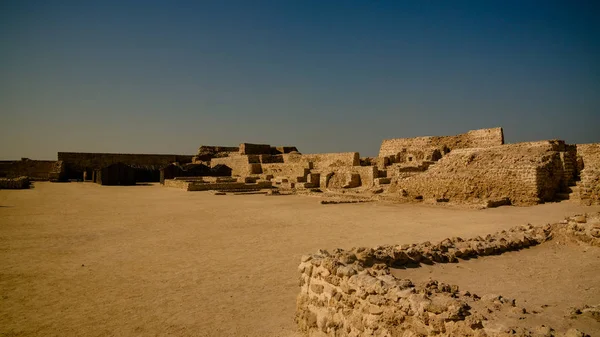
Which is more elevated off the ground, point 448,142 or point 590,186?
point 448,142

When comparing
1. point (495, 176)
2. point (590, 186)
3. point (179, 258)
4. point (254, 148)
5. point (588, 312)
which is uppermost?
point (254, 148)

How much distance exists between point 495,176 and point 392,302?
13.2 meters

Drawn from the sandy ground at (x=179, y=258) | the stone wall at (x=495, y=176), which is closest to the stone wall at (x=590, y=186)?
the sandy ground at (x=179, y=258)

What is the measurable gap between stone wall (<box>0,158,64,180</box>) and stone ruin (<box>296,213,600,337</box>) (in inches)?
1412

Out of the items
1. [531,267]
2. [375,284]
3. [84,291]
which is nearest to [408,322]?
[375,284]

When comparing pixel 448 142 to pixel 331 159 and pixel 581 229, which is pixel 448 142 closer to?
pixel 331 159

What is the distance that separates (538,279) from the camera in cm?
472

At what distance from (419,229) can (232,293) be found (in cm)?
577

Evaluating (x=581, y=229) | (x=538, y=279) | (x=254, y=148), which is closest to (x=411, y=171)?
(x=581, y=229)

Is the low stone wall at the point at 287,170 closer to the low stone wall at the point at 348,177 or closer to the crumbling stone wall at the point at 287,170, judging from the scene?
the crumbling stone wall at the point at 287,170

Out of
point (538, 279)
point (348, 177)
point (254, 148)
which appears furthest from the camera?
point (254, 148)

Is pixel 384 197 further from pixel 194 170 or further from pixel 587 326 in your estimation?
pixel 194 170

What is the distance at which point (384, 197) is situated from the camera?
16.8m

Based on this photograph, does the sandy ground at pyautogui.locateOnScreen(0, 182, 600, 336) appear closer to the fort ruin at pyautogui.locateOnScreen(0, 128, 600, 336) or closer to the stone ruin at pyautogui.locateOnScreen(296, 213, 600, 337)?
the stone ruin at pyautogui.locateOnScreen(296, 213, 600, 337)
